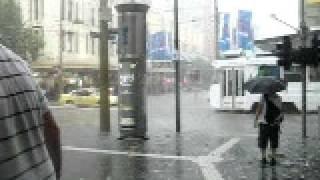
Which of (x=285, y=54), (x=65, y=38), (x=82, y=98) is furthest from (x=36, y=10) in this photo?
(x=285, y=54)

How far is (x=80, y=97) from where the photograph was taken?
142 ft

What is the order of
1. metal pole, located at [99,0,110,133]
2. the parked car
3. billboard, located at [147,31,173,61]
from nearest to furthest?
metal pole, located at [99,0,110,133] → the parked car → billboard, located at [147,31,173,61]

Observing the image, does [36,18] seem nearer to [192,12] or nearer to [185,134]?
[192,12]

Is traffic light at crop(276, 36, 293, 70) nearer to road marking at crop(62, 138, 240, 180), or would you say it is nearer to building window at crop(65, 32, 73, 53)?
road marking at crop(62, 138, 240, 180)

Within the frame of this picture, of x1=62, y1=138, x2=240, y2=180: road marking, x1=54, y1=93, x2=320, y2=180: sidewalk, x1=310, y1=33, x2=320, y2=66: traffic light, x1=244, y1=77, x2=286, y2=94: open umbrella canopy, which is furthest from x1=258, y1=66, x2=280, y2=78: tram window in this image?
x1=244, y1=77, x2=286, y2=94: open umbrella canopy

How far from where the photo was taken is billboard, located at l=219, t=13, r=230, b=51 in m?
47.6

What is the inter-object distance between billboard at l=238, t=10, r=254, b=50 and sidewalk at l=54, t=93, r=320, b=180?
25.9m

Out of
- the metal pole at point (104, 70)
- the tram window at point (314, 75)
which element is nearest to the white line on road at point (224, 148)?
the metal pole at point (104, 70)

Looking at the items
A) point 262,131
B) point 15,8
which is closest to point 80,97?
point 15,8

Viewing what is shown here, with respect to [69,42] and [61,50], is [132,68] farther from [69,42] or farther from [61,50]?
[69,42]

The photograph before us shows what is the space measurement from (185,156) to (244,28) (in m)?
35.8

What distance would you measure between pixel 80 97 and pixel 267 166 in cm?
3139

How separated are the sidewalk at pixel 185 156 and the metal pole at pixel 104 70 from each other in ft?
1.51

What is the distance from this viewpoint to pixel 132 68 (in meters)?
18.0
